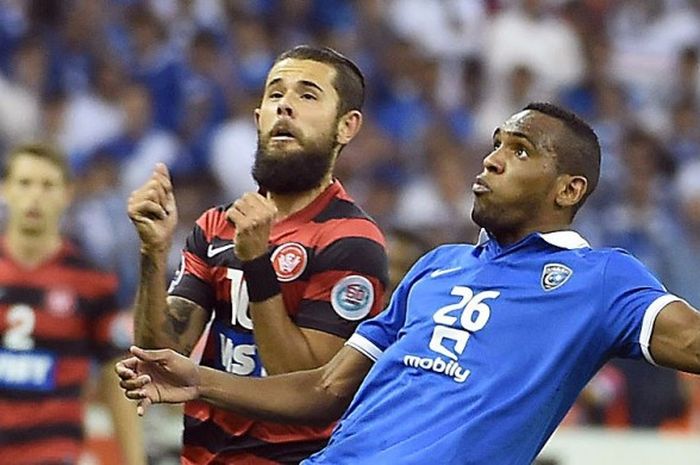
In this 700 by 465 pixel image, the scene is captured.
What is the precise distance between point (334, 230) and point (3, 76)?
24.6 ft

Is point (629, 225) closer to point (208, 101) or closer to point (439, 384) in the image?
point (208, 101)

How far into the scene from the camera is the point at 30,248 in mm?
7770

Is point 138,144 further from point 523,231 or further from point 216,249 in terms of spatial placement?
point 523,231

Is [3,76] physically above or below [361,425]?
above

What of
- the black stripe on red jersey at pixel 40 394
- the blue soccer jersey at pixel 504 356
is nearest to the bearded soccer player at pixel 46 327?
the black stripe on red jersey at pixel 40 394

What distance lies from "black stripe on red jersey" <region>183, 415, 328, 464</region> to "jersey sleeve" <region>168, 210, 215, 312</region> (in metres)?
0.37

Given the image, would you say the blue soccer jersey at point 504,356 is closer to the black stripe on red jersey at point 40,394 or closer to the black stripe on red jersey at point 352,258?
the black stripe on red jersey at point 352,258

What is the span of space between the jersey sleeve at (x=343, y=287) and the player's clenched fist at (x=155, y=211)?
1.50 ft

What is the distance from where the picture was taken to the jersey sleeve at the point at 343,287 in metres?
5.07

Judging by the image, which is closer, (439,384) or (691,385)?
(439,384)

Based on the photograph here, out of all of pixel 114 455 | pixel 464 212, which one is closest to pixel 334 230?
pixel 114 455

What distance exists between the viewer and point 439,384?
14.8 ft

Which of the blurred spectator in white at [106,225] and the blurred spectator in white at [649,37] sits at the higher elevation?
the blurred spectator in white at [649,37]

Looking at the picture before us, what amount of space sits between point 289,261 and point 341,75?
59cm
